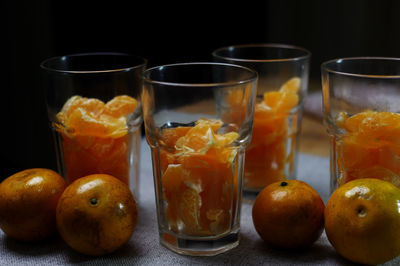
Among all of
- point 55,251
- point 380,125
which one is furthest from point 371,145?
point 55,251

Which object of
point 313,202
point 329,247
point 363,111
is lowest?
point 329,247

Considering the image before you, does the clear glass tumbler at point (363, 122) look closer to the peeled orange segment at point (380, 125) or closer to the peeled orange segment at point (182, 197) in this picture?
the peeled orange segment at point (380, 125)

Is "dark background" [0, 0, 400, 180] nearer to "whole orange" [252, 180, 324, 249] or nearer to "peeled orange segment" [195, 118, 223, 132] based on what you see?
"peeled orange segment" [195, 118, 223, 132]

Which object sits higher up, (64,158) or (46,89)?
(46,89)

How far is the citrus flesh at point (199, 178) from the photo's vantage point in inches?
36.5

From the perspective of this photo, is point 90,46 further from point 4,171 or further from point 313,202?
point 313,202

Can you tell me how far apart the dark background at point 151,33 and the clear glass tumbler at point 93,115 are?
0.39 m

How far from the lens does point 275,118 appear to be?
1.22m

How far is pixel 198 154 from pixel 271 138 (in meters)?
0.36

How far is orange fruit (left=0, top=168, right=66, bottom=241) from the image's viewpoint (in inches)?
39.2

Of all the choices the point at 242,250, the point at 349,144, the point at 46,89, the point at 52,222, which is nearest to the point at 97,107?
the point at 46,89

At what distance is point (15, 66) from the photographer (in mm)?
1486

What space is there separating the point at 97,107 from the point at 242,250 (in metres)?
0.43

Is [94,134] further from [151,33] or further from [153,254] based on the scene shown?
[151,33]
